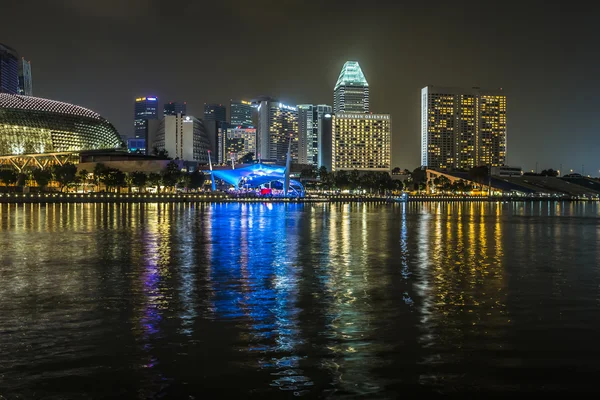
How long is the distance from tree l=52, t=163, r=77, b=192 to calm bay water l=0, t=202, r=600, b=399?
4394 inches

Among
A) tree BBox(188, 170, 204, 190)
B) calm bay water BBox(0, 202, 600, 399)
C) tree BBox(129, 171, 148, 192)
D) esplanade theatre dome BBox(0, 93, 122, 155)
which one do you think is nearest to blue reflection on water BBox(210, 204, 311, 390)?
calm bay water BBox(0, 202, 600, 399)

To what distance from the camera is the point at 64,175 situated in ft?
431

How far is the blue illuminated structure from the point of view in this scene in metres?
150

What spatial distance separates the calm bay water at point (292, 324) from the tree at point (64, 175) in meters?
112

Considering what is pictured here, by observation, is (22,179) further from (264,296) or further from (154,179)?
(264,296)

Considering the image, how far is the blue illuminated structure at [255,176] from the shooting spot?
149750 mm

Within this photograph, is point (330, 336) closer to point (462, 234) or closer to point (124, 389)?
point (124, 389)

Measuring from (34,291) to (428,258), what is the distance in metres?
16.6

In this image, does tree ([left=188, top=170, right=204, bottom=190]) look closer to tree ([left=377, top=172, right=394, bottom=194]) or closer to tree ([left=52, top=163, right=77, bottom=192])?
tree ([left=52, top=163, right=77, bottom=192])

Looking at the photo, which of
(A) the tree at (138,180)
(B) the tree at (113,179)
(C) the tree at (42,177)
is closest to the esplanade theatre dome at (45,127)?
(C) the tree at (42,177)

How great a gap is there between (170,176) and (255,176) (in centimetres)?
2267

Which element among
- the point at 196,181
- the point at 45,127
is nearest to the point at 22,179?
the point at 45,127

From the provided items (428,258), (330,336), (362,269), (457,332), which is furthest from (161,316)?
(428,258)

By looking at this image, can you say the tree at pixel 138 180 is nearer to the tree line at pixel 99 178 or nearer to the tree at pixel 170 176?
the tree line at pixel 99 178
